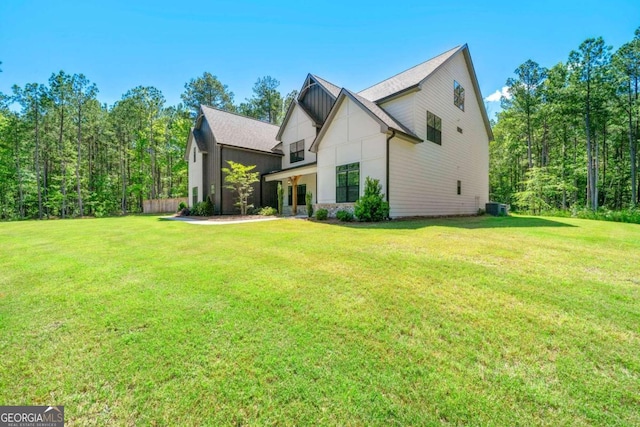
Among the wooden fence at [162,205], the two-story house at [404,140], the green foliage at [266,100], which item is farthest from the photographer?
the green foliage at [266,100]

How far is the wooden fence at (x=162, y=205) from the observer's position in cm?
2553

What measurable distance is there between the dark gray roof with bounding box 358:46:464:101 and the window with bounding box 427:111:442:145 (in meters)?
1.89

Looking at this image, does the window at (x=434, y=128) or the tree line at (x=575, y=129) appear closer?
the window at (x=434, y=128)

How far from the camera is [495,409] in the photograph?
172 cm

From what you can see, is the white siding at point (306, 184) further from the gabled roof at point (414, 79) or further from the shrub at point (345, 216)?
the gabled roof at point (414, 79)

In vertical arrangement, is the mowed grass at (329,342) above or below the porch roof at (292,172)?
below

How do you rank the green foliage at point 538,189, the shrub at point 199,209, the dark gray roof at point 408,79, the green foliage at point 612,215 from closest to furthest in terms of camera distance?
the green foliage at point 612,215, the dark gray roof at point 408,79, the shrub at point 199,209, the green foliage at point 538,189

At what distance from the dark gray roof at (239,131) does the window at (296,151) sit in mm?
1571

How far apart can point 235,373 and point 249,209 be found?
53.9 feet

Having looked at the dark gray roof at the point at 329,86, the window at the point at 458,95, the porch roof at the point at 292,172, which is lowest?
the porch roof at the point at 292,172

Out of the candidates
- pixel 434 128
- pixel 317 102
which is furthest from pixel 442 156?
pixel 317 102

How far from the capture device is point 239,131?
64.1 ft

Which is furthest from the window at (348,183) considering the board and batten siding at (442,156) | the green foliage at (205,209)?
the green foliage at (205,209)

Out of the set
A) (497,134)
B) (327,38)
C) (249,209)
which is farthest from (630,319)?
(497,134)
